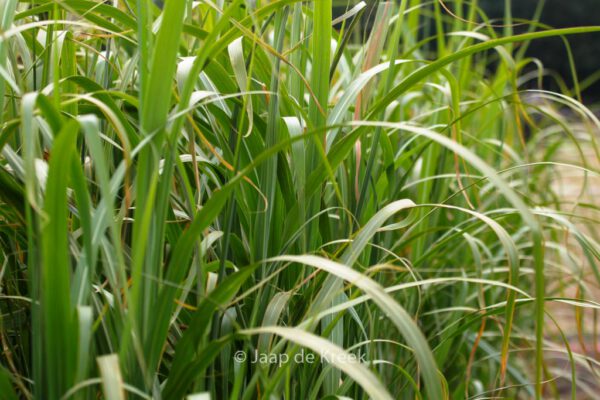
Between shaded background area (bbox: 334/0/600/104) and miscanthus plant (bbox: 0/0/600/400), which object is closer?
miscanthus plant (bbox: 0/0/600/400)

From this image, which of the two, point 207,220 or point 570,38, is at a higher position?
point 570,38

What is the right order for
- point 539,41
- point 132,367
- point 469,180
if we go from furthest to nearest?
point 539,41, point 469,180, point 132,367

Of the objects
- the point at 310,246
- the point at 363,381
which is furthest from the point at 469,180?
the point at 363,381

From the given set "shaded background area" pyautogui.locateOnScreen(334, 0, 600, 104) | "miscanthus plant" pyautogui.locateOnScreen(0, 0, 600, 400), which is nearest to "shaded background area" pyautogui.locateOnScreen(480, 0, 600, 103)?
"shaded background area" pyautogui.locateOnScreen(334, 0, 600, 104)

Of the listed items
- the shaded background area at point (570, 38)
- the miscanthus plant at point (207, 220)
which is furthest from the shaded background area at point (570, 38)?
the miscanthus plant at point (207, 220)

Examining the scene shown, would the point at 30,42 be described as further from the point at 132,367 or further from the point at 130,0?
the point at 132,367

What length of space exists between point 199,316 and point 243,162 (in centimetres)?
21

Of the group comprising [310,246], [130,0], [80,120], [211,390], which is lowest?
[211,390]

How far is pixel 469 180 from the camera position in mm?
1292

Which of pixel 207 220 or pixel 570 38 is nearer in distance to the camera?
pixel 207 220

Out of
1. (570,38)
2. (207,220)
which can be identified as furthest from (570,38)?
(207,220)

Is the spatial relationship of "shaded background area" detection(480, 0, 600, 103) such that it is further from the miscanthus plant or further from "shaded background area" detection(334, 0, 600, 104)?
the miscanthus plant

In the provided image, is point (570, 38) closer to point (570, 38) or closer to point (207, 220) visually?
point (570, 38)

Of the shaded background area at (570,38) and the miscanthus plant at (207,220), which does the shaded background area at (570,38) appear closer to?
the shaded background area at (570,38)
